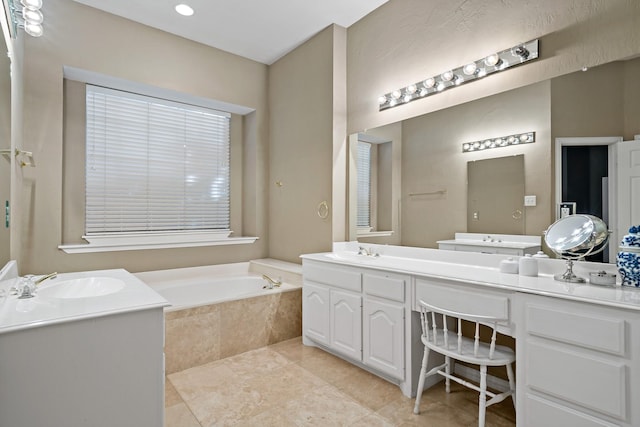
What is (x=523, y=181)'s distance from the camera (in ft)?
6.86

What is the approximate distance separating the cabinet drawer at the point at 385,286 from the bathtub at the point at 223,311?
103cm

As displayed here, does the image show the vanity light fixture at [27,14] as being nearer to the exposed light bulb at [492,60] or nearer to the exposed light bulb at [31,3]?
the exposed light bulb at [31,3]

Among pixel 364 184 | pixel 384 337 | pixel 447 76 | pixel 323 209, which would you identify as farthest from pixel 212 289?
pixel 447 76

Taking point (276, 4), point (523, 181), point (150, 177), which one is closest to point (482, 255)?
point (523, 181)

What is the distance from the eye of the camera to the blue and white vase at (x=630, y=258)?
1548mm

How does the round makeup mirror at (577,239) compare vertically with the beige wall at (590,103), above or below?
below

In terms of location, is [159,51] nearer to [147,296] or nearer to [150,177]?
[150,177]

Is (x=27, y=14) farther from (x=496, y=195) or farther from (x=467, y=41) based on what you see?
(x=496, y=195)

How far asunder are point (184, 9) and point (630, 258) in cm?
364

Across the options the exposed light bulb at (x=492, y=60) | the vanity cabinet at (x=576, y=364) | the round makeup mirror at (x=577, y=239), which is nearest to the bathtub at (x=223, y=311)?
the vanity cabinet at (x=576, y=364)

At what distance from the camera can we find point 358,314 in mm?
2439

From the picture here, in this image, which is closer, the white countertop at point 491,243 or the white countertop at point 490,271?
the white countertop at point 490,271

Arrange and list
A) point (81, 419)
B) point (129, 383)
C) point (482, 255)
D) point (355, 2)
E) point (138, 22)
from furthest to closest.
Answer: point (138, 22)
point (355, 2)
point (482, 255)
point (129, 383)
point (81, 419)

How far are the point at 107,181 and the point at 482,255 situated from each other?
3.41 m
